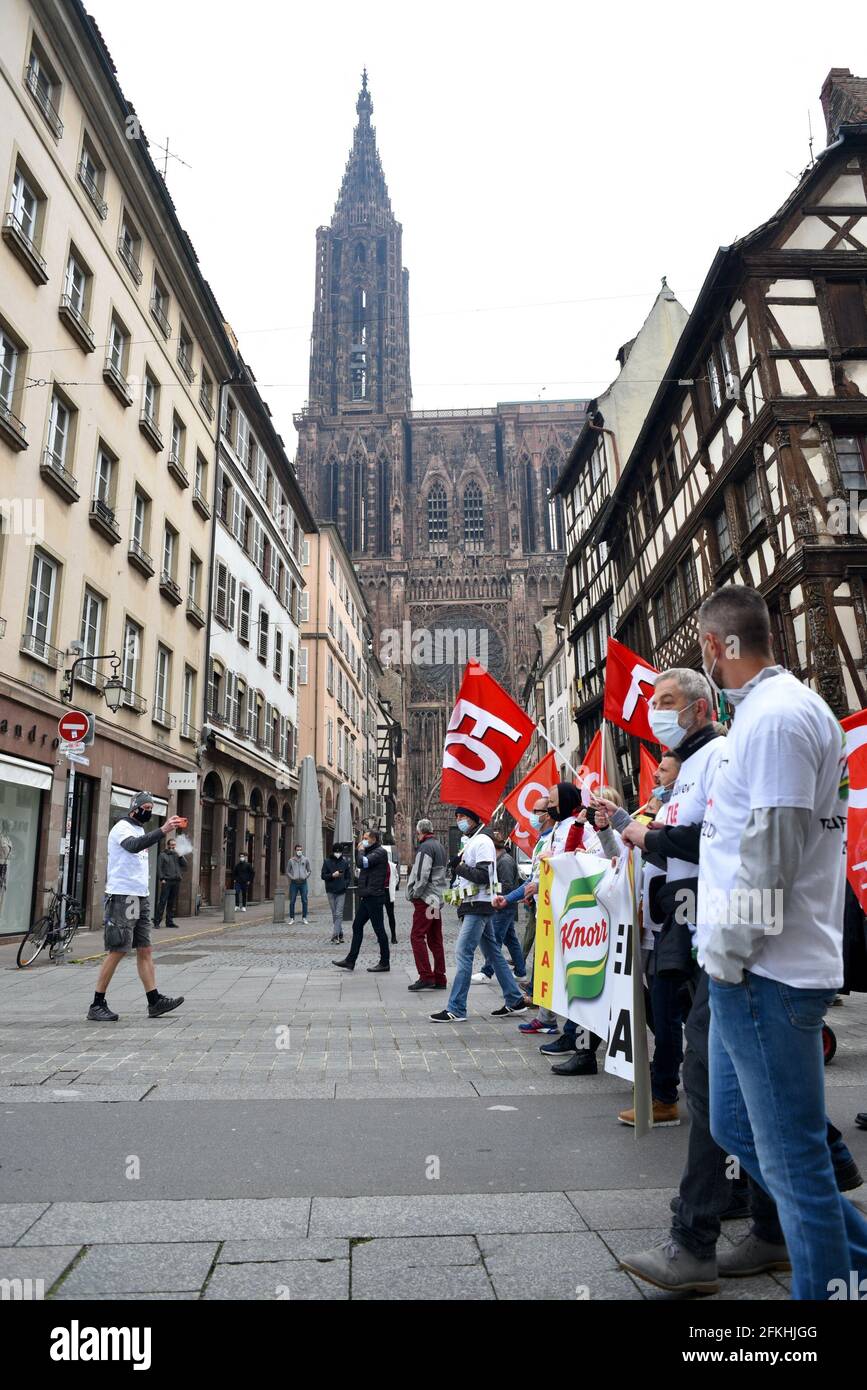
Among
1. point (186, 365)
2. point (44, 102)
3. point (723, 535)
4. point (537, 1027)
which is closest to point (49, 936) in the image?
point (537, 1027)

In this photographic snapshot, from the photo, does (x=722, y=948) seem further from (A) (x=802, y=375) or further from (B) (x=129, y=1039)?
(A) (x=802, y=375)

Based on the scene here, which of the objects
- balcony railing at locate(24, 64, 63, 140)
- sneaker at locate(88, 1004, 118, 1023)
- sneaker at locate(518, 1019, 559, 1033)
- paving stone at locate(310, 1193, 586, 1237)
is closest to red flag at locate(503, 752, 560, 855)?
sneaker at locate(518, 1019, 559, 1033)

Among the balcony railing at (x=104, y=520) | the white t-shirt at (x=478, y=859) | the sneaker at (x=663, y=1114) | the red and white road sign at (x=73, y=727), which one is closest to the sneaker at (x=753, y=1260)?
the sneaker at (x=663, y=1114)

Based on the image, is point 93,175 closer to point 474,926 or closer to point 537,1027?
point 474,926

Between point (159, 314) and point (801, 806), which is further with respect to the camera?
point (159, 314)

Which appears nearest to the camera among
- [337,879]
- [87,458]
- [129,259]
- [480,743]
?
[480,743]

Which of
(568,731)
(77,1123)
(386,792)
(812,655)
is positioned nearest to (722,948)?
(77,1123)

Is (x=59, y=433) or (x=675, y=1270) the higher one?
(x=59, y=433)

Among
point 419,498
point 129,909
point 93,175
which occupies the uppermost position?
point 419,498

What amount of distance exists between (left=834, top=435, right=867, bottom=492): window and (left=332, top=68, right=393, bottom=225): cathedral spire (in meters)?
90.9

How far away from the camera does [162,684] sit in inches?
853

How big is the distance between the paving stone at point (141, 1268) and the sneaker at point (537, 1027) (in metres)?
4.57

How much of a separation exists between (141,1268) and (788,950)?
6.93 feet

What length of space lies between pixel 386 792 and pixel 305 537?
2815 cm
